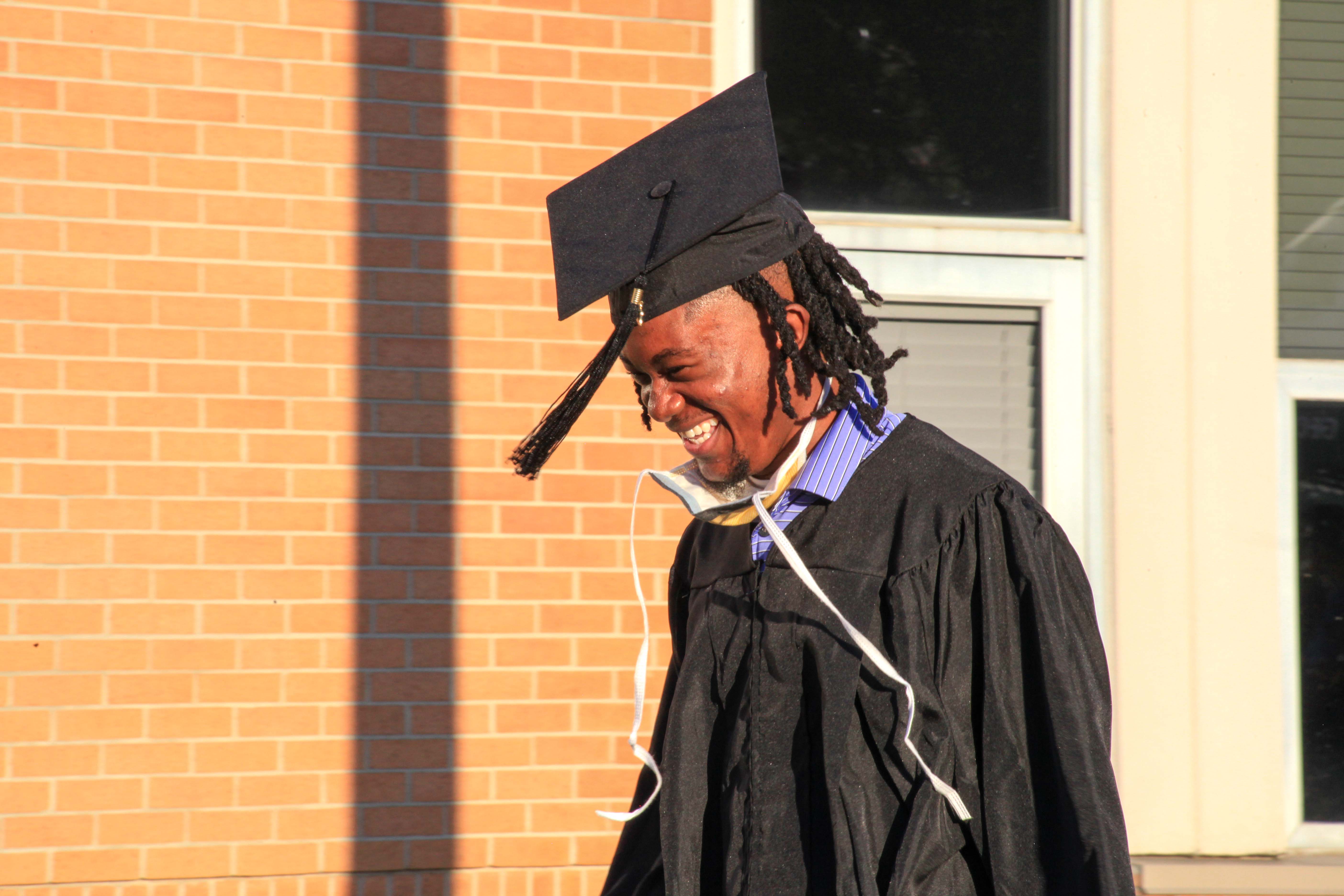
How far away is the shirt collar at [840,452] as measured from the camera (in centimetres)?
182

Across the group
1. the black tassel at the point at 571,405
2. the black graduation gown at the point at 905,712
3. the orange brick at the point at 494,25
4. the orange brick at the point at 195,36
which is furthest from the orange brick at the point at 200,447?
the black graduation gown at the point at 905,712

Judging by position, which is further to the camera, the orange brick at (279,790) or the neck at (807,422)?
the orange brick at (279,790)

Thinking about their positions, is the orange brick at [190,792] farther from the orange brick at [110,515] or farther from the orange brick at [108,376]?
the orange brick at [108,376]

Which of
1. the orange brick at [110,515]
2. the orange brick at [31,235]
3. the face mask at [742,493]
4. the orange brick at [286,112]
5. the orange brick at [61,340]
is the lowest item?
the orange brick at [110,515]

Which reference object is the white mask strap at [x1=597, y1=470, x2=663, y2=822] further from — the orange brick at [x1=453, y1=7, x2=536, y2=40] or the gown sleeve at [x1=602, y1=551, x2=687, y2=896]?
the orange brick at [x1=453, y1=7, x2=536, y2=40]

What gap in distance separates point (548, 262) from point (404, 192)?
47 cm

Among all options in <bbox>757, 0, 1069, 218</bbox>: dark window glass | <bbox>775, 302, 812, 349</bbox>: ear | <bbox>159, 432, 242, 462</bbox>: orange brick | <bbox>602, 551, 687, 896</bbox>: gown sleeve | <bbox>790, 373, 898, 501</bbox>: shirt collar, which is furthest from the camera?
<bbox>757, 0, 1069, 218</bbox>: dark window glass

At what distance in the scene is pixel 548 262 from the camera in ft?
11.7

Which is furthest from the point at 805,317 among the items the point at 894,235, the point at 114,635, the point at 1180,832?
the point at 1180,832

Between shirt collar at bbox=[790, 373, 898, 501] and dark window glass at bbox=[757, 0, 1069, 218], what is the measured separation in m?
2.04

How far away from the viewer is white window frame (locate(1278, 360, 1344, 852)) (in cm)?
372

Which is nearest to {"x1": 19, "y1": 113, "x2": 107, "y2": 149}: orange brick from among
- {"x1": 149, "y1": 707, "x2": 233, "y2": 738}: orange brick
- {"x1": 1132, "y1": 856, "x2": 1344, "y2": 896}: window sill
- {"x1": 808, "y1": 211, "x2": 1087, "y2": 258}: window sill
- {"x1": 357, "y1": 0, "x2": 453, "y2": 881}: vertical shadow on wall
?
{"x1": 357, "y1": 0, "x2": 453, "y2": 881}: vertical shadow on wall

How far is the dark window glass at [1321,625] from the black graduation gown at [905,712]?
252 centimetres

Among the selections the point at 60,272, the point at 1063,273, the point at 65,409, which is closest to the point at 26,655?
the point at 65,409
